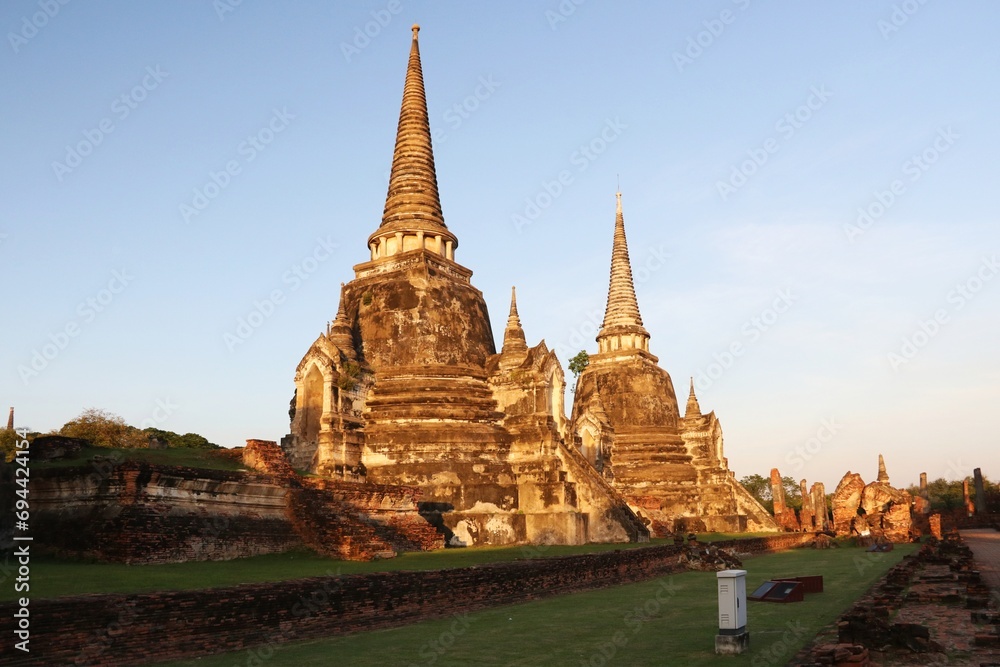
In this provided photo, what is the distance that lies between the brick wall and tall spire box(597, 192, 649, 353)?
27948mm

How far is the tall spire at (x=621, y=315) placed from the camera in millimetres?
41844

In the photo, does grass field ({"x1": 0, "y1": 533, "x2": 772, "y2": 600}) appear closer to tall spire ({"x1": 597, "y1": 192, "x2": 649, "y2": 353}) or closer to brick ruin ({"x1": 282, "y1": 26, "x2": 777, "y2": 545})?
brick ruin ({"x1": 282, "y1": 26, "x2": 777, "y2": 545})

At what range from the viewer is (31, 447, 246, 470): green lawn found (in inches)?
589

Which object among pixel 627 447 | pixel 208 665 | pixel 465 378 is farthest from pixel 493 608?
pixel 627 447

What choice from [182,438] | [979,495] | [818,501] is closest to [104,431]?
[182,438]

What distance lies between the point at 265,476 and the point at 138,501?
318 centimetres

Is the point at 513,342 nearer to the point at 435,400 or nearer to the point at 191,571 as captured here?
the point at 435,400

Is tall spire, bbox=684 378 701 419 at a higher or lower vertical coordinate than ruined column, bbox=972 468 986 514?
higher

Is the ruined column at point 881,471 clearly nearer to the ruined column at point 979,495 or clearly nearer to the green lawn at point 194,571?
the ruined column at point 979,495

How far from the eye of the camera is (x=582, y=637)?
32.4ft

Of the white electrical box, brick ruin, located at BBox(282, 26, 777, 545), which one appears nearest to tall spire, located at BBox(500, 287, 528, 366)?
brick ruin, located at BBox(282, 26, 777, 545)

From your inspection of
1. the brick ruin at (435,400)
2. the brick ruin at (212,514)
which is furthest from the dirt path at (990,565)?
the brick ruin at (212,514)

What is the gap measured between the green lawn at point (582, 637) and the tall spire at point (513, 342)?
11.7m

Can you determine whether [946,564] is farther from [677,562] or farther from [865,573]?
[677,562]
